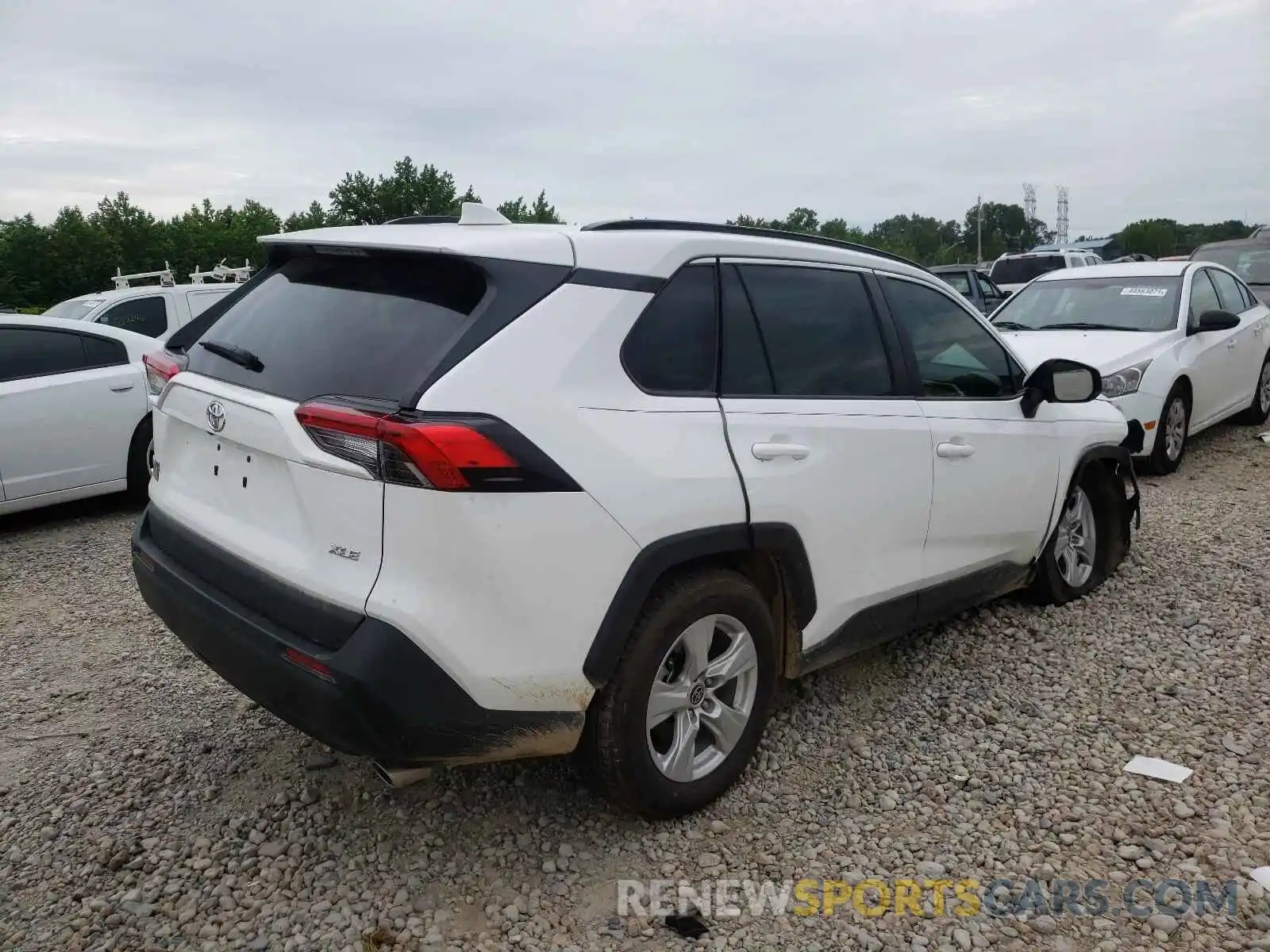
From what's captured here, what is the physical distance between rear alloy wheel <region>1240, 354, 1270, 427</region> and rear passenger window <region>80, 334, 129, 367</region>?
31.8 ft

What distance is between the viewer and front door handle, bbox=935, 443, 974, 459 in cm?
367

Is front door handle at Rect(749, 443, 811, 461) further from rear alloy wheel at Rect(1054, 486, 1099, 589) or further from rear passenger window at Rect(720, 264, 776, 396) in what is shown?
rear alloy wheel at Rect(1054, 486, 1099, 589)

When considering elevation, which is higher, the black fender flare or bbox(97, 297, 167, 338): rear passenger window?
bbox(97, 297, 167, 338): rear passenger window

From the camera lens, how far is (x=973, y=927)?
2629 millimetres

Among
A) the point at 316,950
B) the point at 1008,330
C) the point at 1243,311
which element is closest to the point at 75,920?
the point at 316,950

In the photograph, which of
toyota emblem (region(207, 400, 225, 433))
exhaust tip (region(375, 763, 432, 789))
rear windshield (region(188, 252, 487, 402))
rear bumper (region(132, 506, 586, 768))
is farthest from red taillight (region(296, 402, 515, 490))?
exhaust tip (region(375, 763, 432, 789))

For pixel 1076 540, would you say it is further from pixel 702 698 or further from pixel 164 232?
pixel 164 232

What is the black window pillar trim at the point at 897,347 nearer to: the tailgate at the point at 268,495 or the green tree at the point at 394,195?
the tailgate at the point at 268,495

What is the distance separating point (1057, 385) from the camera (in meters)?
4.21

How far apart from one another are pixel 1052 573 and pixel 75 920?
4.11 metres

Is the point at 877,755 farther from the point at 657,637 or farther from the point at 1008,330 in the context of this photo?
the point at 1008,330

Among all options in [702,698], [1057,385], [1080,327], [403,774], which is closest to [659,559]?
[702,698]

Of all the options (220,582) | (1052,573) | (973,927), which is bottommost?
(973,927)

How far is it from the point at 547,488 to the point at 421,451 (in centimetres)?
33
